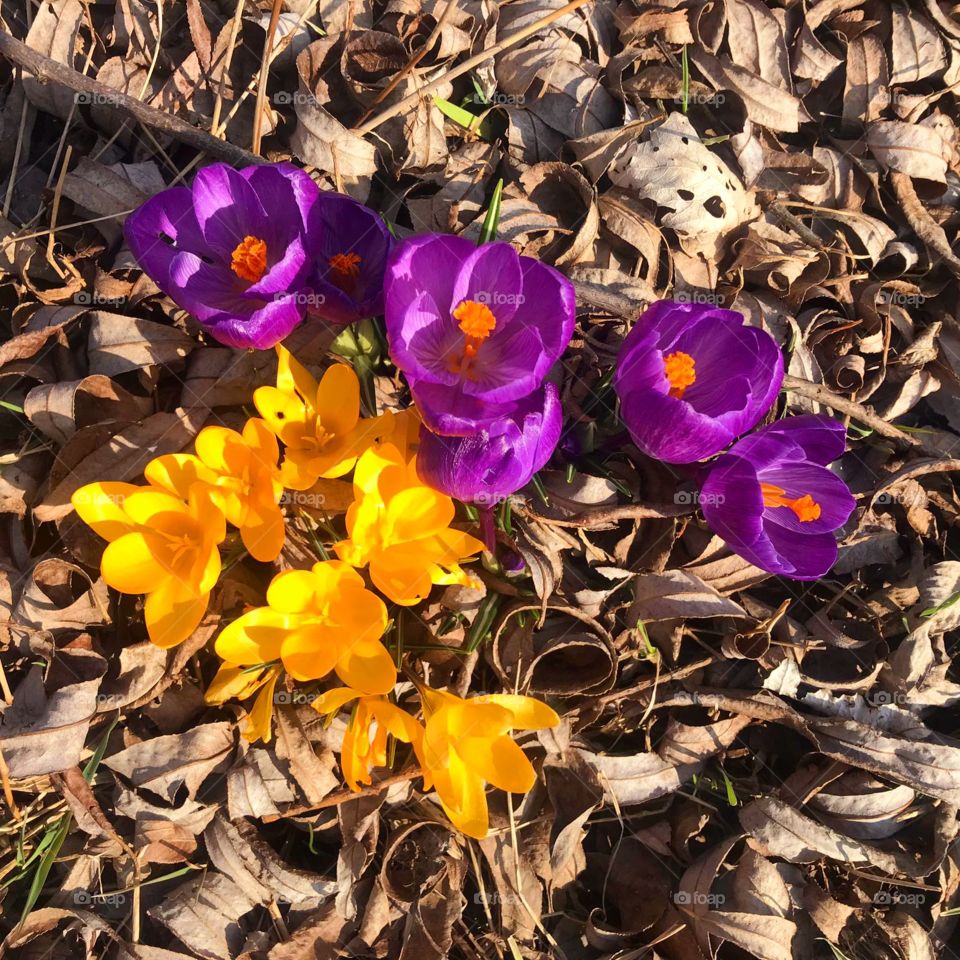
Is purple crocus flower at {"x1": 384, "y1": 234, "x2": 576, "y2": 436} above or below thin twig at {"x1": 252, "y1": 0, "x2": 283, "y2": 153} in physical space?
below

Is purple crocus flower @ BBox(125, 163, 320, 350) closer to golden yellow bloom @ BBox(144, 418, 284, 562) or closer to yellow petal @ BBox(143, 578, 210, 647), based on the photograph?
golden yellow bloom @ BBox(144, 418, 284, 562)

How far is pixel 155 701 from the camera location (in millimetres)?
Answer: 1863

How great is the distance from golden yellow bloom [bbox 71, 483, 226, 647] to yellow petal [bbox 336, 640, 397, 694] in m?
0.30

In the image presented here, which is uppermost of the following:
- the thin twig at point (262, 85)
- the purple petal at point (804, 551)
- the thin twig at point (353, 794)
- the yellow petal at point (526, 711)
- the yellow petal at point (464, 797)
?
the thin twig at point (262, 85)

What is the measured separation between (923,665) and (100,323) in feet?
6.95

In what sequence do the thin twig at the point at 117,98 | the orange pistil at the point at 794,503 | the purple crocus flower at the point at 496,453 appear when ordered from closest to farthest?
the purple crocus flower at the point at 496,453 < the orange pistil at the point at 794,503 < the thin twig at the point at 117,98

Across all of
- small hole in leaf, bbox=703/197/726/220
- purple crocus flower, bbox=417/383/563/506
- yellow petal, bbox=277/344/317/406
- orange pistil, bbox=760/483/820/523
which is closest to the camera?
purple crocus flower, bbox=417/383/563/506

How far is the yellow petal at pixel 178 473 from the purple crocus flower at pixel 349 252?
377mm

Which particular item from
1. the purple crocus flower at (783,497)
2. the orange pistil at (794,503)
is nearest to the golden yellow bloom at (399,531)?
the purple crocus flower at (783,497)

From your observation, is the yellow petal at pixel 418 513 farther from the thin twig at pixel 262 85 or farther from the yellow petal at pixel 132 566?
the thin twig at pixel 262 85

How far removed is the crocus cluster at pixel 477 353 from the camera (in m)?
1.49

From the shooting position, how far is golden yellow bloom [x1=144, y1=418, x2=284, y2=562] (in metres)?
1.55

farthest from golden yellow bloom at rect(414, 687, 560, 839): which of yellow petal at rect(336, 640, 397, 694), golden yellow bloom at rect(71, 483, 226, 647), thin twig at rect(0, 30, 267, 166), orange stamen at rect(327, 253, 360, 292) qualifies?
thin twig at rect(0, 30, 267, 166)

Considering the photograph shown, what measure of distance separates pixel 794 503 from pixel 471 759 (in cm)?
84
